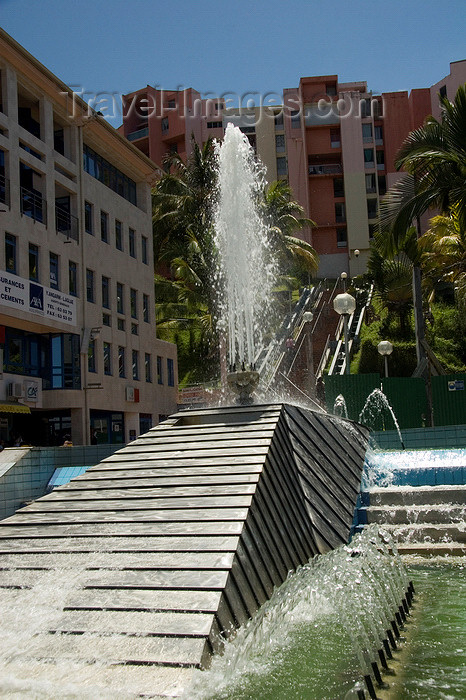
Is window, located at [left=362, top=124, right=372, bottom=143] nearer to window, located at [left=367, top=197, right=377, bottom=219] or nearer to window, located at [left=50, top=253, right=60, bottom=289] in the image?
window, located at [left=367, top=197, right=377, bottom=219]

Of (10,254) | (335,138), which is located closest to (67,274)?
(10,254)

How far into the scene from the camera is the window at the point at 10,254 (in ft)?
73.5

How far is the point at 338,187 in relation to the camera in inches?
2205

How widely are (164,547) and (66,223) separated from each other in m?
21.6

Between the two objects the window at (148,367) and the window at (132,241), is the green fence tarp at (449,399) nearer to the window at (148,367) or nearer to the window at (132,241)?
the window at (148,367)

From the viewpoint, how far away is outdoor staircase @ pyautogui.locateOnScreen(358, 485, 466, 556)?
32.4ft

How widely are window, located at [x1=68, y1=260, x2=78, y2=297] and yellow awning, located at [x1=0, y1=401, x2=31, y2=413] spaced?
491 centimetres

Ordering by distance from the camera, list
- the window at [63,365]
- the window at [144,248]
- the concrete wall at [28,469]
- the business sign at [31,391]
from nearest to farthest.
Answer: the concrete wall at [28,469] < the business sign at [31,391] < the window at [63,365] < the window at [144,248]

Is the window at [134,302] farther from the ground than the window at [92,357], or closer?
farther from the ground

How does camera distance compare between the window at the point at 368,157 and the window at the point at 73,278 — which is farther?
the window at the point at 368,157

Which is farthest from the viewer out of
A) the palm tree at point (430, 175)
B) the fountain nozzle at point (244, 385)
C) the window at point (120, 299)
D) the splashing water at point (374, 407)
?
the window at point (120, 299)

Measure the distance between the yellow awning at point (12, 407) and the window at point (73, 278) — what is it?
16.1ft

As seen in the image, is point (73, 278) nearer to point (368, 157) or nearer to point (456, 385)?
point (456, 385)

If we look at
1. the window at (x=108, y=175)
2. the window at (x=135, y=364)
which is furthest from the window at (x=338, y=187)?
the window at (x=135, y=364)
